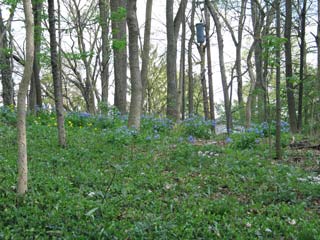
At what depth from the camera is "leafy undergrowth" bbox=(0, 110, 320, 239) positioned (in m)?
3.55

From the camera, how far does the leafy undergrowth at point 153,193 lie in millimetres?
3555

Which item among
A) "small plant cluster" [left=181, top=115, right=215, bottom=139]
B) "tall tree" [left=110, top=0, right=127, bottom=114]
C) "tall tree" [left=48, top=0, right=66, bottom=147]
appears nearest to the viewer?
"tall tree" [left=48, top=0, right=66, bottom=147]

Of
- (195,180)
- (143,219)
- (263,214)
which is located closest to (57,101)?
(195,180)

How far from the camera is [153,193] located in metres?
4.57

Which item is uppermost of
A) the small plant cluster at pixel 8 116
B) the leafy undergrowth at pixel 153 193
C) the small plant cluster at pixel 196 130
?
the small plant cluster at pixel 8 116

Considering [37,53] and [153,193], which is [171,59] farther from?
[153,193]

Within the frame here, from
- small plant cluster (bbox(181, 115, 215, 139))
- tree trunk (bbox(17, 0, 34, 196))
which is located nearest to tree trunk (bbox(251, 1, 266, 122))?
small plant cluster (bbox(181, 115, 215, 139))

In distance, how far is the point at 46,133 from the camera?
24.3ft

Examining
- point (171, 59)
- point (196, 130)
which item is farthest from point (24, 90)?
point (171, 59)

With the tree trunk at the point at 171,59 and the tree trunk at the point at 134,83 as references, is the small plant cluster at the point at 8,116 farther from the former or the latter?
the tree trunk at the point at 171,59

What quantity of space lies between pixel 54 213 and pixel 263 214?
7.19ft

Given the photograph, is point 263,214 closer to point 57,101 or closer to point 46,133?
point 57,101

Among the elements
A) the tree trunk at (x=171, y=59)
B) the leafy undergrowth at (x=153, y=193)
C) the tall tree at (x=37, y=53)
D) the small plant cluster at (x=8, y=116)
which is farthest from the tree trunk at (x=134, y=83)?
the tree trunk at (x=171, y=59)

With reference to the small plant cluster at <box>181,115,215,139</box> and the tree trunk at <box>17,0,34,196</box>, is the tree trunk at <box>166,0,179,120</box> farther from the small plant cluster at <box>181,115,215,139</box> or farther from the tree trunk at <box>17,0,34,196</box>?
the tree trunk at <box>17,0,34,196</box>
